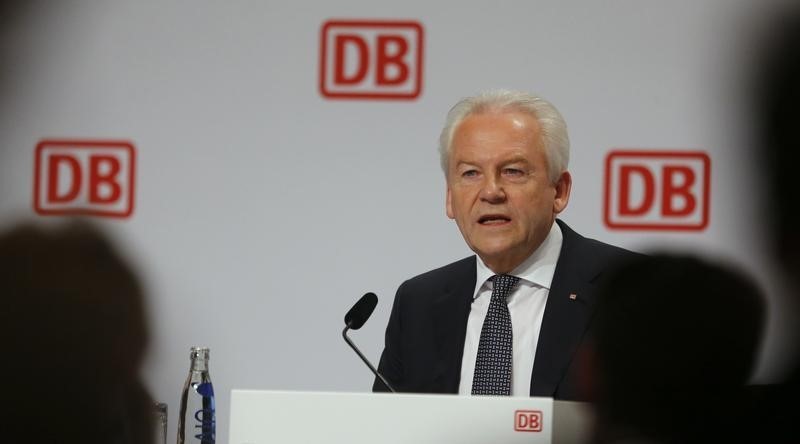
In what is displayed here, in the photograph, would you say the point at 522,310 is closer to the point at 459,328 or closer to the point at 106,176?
the point at 459,328

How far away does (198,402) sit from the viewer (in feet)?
3.95

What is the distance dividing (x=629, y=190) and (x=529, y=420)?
5.28ft

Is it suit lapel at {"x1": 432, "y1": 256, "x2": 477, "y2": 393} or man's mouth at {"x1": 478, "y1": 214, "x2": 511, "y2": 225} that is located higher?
man's mouth at {"x1": 478, "y1": 214, "x2": 511, "y2": 225}

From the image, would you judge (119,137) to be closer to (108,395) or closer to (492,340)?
(492,340)

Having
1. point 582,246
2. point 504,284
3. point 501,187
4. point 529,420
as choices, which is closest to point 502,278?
point 504,284

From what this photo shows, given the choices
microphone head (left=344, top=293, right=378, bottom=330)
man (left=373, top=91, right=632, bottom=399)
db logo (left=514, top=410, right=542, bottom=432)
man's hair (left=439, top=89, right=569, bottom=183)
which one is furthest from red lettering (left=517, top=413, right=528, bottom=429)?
man's hair (left=439, top=89, right=569, bottom=183)

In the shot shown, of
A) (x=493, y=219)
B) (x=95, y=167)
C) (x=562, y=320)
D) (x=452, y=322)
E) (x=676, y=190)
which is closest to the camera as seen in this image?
(x=562, y=320)

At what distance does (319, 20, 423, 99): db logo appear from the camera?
2168mm

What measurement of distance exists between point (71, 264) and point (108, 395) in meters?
0.05

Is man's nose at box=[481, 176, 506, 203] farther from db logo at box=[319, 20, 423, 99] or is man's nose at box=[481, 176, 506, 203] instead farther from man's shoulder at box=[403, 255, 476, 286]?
db logo at box=[319, 20, 423, 99]

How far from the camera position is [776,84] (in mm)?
201

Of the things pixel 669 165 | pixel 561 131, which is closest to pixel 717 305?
pixel 561 131

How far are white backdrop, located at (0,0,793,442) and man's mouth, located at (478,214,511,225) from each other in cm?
37

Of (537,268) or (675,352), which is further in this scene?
(537,268)
